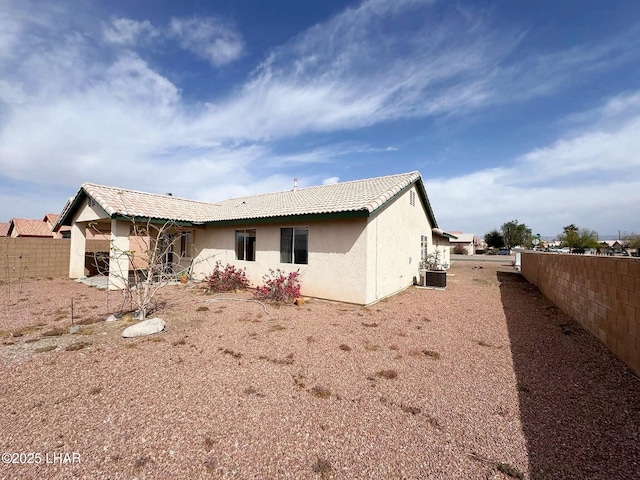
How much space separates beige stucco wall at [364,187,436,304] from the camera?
9.27 meters

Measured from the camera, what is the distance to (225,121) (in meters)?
12.4

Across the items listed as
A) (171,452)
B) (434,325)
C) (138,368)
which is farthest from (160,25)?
(434,325)

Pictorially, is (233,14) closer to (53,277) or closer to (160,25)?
(160,25)

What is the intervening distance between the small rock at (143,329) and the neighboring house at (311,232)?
2.50 meters

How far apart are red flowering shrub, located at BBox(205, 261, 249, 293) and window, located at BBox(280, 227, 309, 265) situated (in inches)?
83.2

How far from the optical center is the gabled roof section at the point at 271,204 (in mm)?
9617

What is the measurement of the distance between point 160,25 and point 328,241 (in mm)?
8464

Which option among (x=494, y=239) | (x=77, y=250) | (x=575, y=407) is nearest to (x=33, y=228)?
(x=77, y=250)

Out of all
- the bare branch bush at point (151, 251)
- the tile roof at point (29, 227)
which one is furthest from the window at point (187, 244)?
the tile roof at point (29, 227)

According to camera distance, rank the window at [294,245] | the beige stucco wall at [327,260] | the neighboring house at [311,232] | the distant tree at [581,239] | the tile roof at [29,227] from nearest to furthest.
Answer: the beige stucco wall at [327,260] < the neighboring house at [311,232] < the window at [294,245] < the tile roof at [29,227] < the distant tree at [581,239]

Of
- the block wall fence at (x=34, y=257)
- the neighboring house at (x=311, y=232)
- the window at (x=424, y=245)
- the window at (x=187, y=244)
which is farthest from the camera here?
the window at (x=424, y=245)

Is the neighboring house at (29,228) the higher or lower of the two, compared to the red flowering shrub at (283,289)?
higher

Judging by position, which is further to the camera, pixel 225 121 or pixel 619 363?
pixel 225 121

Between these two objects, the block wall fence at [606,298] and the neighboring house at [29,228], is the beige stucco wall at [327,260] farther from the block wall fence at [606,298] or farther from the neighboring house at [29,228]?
the neighboring house at [29,228]
